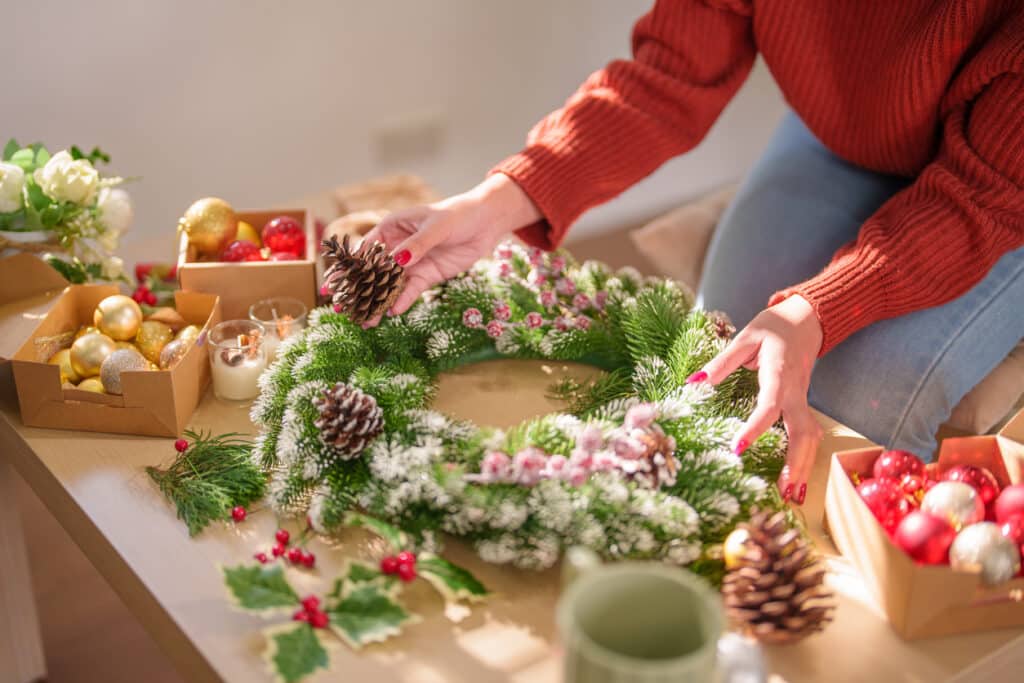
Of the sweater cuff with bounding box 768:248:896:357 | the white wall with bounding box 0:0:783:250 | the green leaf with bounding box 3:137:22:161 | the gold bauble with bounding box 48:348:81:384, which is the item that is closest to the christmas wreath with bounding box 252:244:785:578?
the sweater cuff with bounding box 768:248:896:357

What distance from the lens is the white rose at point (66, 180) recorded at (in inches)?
45.1

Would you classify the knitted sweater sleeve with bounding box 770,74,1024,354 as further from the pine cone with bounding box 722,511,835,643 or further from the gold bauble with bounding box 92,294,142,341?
the gold bauble with bounding box 92,294,142,341

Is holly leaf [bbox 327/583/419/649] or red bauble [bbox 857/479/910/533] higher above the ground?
red bauble [bbox 857/479/910/533]

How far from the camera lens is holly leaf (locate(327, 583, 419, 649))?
77 cm

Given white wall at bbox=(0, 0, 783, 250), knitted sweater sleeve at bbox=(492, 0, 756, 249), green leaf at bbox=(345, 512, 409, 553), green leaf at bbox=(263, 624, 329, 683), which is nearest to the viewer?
green leaf at bbox=(263, 624, 329, 683)

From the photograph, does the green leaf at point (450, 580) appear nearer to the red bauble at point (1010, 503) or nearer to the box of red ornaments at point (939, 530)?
the box of red ornaments at point (939, 530)

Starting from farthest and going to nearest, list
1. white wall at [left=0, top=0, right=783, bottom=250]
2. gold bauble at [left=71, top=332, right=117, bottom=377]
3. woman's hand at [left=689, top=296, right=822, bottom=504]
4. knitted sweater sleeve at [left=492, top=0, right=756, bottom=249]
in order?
white wall at [left=0, top=0, right=783, bottom=250] < knitted sweater sleeve at [left=492, top=0, right=756, bottom=249] < gold bauble at [left=71, top=332, right=117, bottom=377] < woman's hand at [left=689, top=296, right=822, bottom=504]

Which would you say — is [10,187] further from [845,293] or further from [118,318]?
[845,293]

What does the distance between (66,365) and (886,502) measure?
0.85 meters

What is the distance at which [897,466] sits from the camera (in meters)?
0.89

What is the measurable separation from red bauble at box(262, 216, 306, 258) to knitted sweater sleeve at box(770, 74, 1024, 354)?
1.96 feet

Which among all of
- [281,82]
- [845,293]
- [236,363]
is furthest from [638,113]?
[281,82]

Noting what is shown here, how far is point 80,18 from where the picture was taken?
1.87 m

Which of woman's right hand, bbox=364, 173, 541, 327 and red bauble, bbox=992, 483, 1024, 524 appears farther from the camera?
woman's right hand, bbox=364, 173, 541, 327
